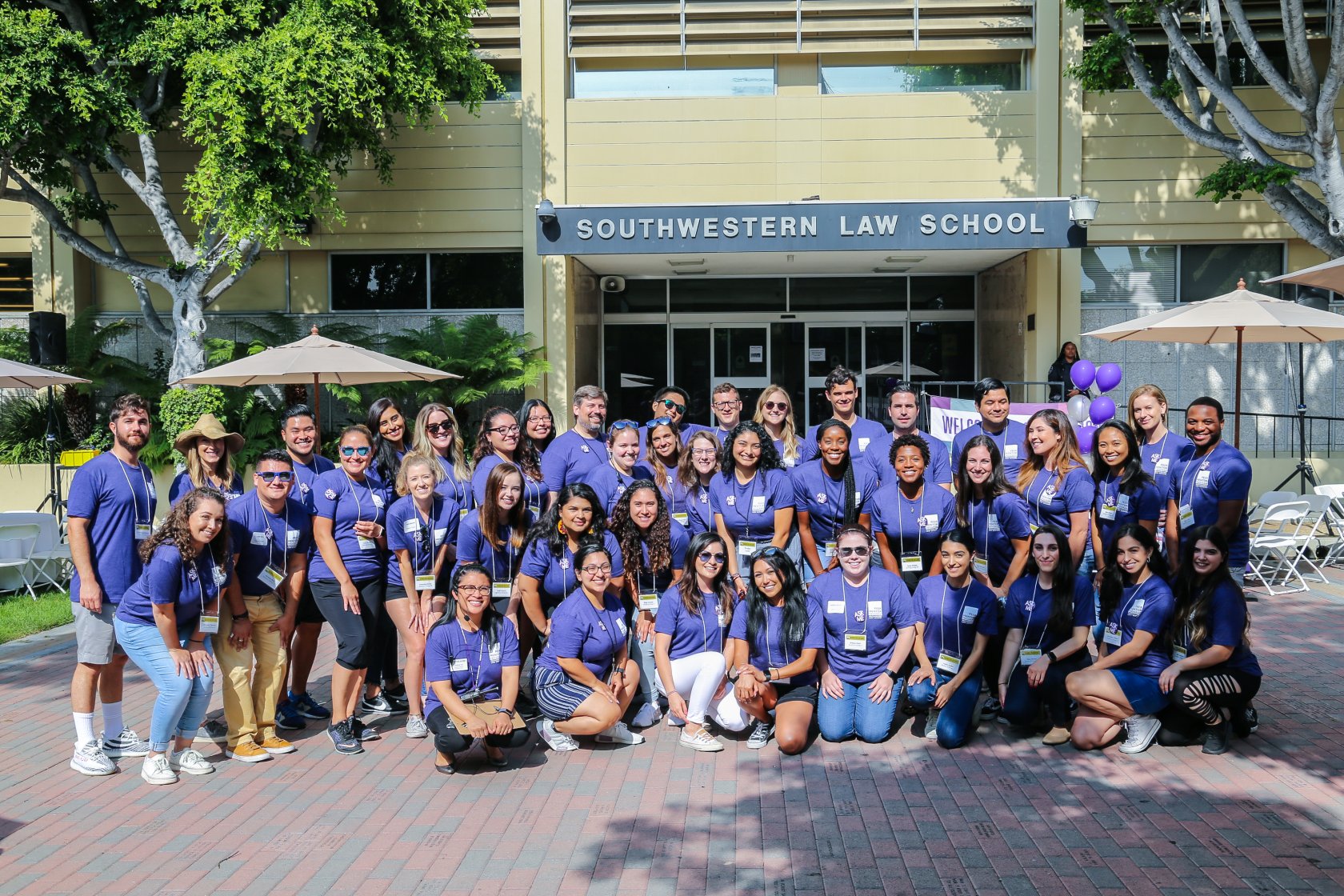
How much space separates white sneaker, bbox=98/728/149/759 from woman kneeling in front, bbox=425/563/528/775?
1615mm

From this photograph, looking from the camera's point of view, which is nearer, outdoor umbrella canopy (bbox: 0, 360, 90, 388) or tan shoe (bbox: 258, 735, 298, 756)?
tan shoe (bbox: 258, 735, 298, 756)

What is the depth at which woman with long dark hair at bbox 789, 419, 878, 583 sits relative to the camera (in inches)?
269

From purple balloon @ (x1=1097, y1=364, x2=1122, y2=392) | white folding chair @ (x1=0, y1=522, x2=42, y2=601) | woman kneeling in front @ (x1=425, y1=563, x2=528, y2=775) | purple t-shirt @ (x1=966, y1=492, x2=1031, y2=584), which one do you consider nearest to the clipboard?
woman kneeling in front @ (x1=425, y1=563, x2=528, y2=775)

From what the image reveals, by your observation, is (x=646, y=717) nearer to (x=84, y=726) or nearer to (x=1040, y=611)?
(x=1040, y=611)

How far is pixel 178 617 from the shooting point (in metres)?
5.58

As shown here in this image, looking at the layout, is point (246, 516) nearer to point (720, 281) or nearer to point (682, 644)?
point (682, 644)

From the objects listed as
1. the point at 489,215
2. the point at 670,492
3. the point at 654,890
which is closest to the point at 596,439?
the point at 670,492

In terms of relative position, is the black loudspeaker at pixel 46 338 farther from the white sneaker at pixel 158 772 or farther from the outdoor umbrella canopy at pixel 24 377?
the white sneaker at pixel 158 772

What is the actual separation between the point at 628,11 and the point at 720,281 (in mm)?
4320

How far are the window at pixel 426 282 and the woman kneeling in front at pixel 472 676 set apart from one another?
35.3 ft

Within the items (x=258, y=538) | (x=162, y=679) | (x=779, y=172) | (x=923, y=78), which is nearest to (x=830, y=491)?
(x=258, y=538)

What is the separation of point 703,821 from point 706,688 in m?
1.21

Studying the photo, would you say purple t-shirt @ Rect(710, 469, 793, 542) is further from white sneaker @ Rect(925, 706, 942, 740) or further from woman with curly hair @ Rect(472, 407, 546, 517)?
white sneaker @ Rect(925, 706, 942, 740)

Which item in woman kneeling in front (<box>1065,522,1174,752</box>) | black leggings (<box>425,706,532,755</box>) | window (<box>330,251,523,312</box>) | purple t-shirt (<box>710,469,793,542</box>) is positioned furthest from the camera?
window (<box>330,251,523,312</box>)
